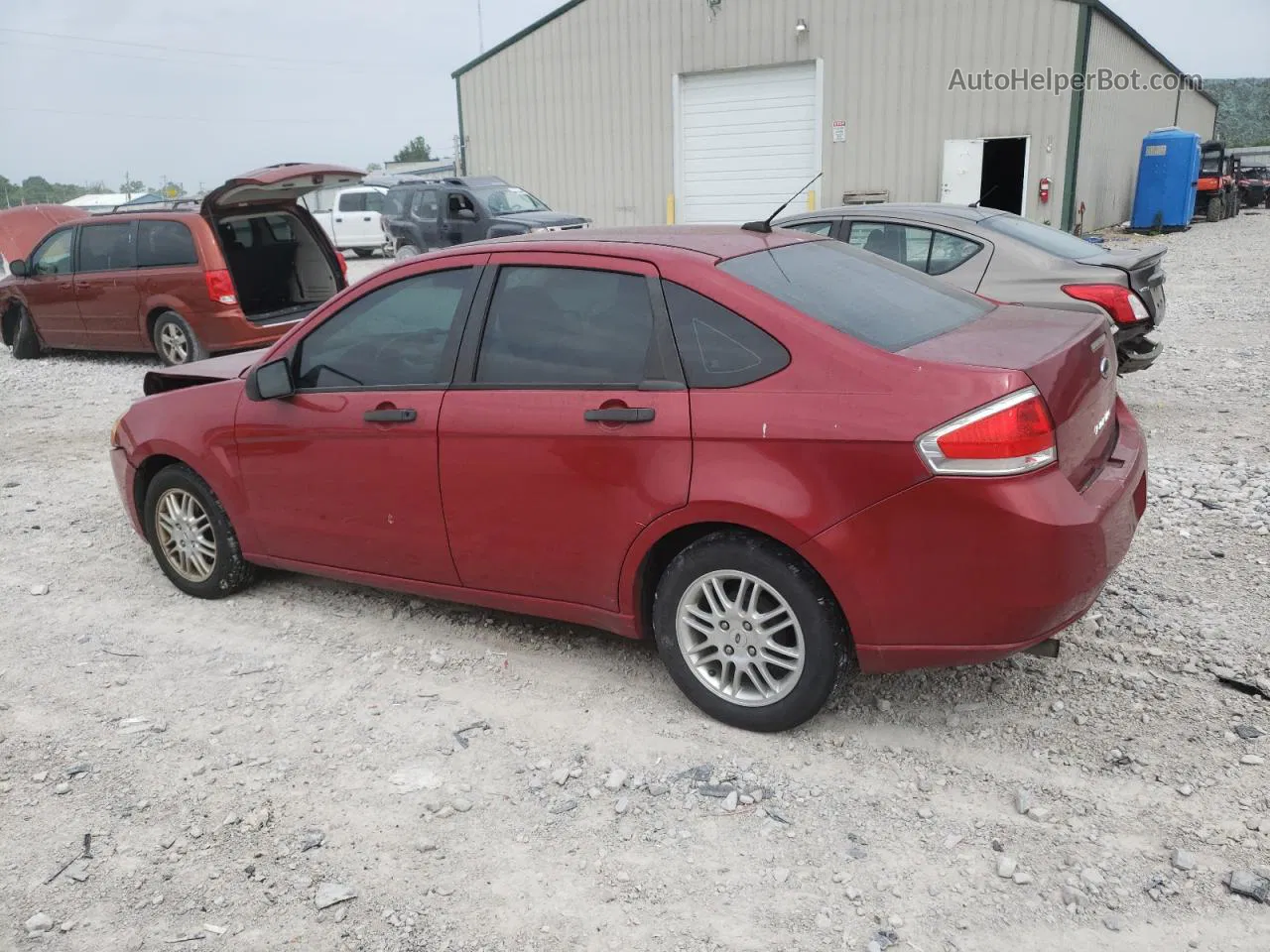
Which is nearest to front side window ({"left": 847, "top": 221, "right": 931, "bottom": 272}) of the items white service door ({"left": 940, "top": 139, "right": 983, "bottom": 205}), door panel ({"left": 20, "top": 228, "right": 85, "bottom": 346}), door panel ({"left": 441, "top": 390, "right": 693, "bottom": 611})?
door panel ({"left": 441, "top": 390, "right": 693, "bottom": 611})

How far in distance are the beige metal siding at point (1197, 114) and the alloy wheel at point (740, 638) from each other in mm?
38564

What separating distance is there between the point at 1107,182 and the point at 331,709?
2566 cm

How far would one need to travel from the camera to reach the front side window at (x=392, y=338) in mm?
3877

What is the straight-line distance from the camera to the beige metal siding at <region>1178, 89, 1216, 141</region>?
120 feet

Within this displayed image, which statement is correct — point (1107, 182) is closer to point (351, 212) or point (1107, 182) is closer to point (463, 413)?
point (351, 212)

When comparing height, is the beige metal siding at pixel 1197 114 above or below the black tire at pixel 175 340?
above

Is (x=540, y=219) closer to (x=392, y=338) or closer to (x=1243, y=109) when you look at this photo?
(x=392, y=338)

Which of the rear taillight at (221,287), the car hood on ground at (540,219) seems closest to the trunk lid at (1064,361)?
the rear taillight at (221,287)

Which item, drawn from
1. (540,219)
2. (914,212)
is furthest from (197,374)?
(540,219)

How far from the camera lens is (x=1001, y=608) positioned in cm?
294

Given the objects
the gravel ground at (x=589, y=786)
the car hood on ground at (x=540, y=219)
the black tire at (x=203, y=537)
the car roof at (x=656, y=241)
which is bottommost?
the gravel ground at (x=589, y=786)

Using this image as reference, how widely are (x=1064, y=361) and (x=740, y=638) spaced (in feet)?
4.38

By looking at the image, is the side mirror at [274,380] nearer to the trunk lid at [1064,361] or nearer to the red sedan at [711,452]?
the red sedan at [711,452]

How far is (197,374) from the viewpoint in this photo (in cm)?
488
